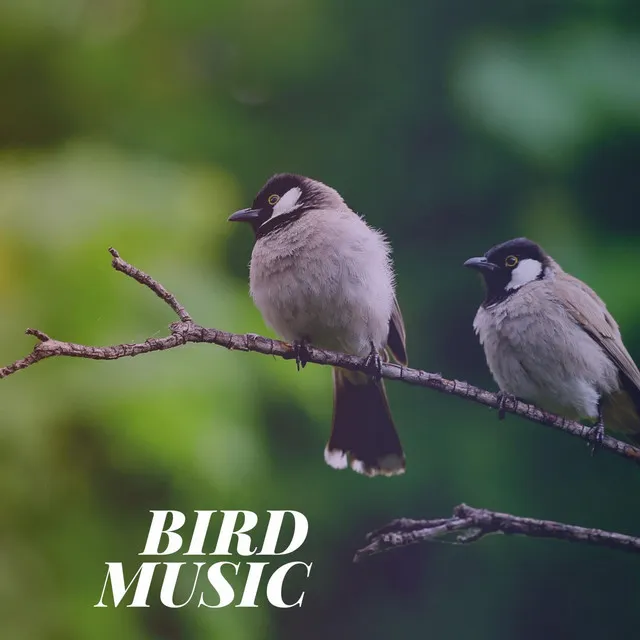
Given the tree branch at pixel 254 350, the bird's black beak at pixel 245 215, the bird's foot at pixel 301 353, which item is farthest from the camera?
the bird's black beak at pixel 245 215

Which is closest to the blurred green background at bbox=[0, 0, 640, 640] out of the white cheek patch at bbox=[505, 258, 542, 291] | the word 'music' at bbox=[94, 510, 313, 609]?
the word 'music' at bbox=[94, 510, 313, 609]

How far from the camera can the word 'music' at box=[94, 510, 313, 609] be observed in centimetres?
226

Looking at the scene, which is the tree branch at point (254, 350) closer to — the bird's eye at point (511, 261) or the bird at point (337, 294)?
the bird at point (337, 294)

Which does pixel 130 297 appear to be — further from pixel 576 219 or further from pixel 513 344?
pixel 576 219

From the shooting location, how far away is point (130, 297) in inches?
91.3

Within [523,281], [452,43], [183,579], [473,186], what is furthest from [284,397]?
[452,43]

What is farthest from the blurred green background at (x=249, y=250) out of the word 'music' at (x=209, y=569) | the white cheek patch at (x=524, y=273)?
the white cheek patch at (x=524, y=273)

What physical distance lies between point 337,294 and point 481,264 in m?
0.44

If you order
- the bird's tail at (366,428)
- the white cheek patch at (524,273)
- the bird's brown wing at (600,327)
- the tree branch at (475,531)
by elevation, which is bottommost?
the tree branch at (475,531)

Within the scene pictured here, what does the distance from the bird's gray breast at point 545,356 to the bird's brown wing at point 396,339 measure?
222mm

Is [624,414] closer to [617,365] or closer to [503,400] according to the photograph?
[617,365]

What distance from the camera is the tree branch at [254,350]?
5.08 ft

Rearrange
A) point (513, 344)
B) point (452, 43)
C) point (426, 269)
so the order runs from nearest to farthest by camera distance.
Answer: point (513, 344) < point (426, 269) < point (452, 43)

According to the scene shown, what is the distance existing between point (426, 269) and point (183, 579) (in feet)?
3.66
